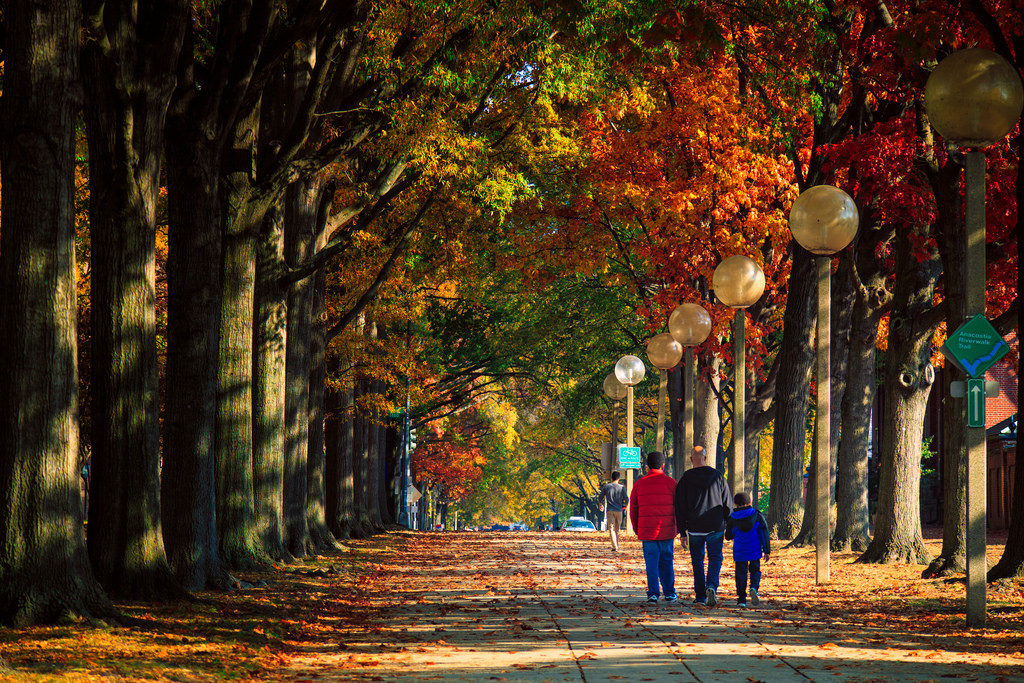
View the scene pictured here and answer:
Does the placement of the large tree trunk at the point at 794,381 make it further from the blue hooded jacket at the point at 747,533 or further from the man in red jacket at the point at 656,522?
the blue hooded jacket at the point at 747,533

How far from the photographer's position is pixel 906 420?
17344 millimetres

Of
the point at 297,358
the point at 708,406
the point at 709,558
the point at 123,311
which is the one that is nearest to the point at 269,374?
the point at 297,358

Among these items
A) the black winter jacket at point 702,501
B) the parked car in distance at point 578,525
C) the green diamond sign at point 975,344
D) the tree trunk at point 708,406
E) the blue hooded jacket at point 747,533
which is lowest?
the parked car in distance at point 578,525

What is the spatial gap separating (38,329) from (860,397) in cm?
1501

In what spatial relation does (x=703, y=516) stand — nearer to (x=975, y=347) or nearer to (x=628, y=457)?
(x=975, y=347)

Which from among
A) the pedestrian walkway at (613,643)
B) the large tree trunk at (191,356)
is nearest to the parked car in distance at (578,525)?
the pedestrian walkway at (613,643)

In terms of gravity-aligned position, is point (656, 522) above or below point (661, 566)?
above

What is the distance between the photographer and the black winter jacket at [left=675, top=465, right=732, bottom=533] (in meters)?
13.8

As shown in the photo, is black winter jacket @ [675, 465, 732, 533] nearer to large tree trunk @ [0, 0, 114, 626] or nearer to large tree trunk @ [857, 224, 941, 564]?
large tree trunk @ [857, 224, 941, 564]

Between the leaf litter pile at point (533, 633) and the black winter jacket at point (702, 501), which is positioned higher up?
the black winter jacket at point (702, 501)

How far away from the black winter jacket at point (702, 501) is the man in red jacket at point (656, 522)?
247 millimetres

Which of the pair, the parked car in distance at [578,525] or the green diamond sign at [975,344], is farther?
the parked car in distance at [578,525]

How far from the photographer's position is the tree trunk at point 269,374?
17.4 m

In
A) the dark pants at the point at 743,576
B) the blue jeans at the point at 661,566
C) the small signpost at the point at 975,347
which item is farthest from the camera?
the blue jeans at the point at 661,566
